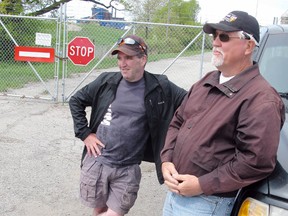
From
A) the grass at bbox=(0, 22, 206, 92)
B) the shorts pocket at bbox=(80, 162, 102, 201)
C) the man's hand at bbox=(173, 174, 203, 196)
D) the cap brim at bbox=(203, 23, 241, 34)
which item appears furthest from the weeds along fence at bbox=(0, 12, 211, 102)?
the man's hand at bbox=(173, 174, 203, 196)

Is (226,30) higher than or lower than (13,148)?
higher

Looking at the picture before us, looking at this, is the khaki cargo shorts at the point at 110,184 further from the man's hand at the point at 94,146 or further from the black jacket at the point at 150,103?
the black jacket at the point at 150,103

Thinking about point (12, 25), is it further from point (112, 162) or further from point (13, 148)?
point (112, 162)

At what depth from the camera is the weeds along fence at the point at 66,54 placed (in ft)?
33.0

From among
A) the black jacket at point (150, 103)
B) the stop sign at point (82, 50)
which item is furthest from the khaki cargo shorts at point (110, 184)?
the stop sign at point (82, 50)

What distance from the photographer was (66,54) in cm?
876

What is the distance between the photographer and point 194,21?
112 ft

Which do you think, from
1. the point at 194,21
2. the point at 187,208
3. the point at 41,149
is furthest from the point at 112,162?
the point at 194,21

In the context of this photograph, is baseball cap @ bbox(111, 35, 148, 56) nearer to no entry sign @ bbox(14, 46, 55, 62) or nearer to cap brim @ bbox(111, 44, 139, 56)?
cap brim @ bbox(111, 44, 139, 56)

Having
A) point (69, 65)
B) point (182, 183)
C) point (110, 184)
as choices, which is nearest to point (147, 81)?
point (110, 184)

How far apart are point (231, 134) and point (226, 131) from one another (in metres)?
0.03

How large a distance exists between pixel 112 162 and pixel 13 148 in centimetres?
330

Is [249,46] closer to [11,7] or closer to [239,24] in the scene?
[239,24]

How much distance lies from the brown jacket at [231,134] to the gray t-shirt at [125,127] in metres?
0.79
